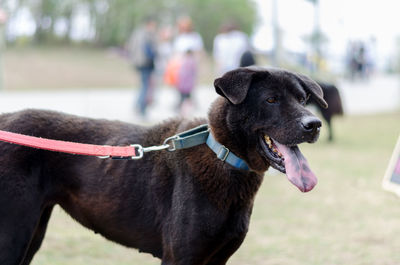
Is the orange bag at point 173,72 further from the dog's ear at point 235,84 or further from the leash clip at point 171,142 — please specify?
the dog's ear at point 235,84

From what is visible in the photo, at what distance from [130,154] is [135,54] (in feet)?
32.7

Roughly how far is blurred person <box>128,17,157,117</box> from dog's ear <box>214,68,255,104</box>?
9.94m

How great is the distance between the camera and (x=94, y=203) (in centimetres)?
354

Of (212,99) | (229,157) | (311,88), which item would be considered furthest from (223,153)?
(212,99)

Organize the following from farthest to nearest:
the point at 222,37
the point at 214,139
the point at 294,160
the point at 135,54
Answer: the point at 135,54 < the point at 222,37 < the point at 214,139 < the point at 294,160

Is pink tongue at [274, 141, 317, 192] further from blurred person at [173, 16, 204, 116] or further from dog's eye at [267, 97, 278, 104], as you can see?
blurred person at [173, 16, 204, 116]

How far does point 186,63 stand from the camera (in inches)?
503

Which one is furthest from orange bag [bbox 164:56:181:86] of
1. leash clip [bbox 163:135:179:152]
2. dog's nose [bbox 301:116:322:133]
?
dog's nose [bbox 301:116:322:133]

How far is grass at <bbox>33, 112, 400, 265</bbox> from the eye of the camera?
16.8 feet

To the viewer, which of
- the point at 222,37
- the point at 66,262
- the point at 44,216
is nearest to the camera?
the point at 44,216

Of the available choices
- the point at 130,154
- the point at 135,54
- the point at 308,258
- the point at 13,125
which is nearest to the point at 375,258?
the point at 308,258

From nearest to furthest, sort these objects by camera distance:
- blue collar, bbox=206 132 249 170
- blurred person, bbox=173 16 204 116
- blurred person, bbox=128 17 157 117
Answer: blue collar, bbox=206 132 249 170, blurred person, bbox=173 16 204 116, blurred person, bbox=128 17 157 117

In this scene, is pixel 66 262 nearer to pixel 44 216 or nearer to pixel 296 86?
pixel 44 216

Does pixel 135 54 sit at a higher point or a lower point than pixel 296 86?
lower
